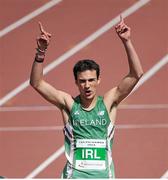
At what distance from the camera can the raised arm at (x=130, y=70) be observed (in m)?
1.88

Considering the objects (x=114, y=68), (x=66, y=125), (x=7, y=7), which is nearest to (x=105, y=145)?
(x=66, y=125)

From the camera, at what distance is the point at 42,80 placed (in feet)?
6.35

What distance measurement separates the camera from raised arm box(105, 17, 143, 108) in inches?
73.9

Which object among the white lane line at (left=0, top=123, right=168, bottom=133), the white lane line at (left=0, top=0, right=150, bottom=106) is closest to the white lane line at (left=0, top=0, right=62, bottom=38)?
the white lane line at (left=0, top=0, right=150, bottom=106)

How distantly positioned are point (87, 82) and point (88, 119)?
0.49ft

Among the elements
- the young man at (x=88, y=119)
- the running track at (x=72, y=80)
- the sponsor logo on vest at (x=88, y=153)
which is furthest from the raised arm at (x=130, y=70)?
the running track at (x=72, y=80)

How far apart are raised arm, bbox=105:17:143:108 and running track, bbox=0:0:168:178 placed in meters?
1.49

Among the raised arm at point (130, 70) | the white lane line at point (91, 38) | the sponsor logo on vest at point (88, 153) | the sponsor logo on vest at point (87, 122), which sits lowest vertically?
the sponsor logo on vest at point (88, 153)

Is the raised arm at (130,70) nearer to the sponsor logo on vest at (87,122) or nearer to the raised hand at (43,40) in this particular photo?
the sponsor logo on vest at (87,122)

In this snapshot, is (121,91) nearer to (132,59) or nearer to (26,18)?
(132,59)

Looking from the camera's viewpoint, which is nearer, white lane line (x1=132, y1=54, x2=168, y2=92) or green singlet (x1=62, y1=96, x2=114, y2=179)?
green singlet (x1=62, y1=96, x2=114, y2=179)

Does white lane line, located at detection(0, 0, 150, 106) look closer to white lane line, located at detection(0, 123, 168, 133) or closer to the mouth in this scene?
white lane line, located at detection(0, 123, 168, 133)

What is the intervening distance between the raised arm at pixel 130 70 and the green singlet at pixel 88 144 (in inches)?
3.7

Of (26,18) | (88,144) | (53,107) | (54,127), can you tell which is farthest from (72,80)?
(88,144)
